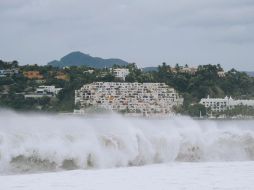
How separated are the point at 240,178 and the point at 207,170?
7.56 feet

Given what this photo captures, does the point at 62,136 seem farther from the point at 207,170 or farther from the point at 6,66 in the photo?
the point at 6,66

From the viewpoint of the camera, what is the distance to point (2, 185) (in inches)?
976

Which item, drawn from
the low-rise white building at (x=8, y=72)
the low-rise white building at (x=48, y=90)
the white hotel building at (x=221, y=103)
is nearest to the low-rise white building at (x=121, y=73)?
the low-rise white building at (x=48, y=90)

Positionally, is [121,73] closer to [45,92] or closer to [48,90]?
[48,90]

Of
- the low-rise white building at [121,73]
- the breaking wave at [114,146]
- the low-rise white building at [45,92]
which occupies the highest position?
the low-rise white building at [121,73]

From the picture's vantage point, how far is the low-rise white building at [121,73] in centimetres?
14710

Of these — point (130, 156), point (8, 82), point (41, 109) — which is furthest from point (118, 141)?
point (8, 82)

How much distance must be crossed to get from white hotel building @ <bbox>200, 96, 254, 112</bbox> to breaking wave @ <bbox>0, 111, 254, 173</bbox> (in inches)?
3316

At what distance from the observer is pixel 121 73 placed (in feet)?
495

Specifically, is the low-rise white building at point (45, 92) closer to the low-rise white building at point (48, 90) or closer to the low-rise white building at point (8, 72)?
the low-rise white building at point (48, 90)

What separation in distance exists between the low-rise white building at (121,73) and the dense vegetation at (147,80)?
2.97ft

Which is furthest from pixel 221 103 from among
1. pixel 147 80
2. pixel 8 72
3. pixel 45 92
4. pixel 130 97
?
pixel 8 72

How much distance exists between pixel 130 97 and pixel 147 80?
11.1 metres

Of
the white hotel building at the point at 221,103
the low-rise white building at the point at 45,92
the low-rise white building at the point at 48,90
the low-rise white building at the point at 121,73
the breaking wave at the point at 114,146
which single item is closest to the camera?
the breaking wave at the point at 114,146
